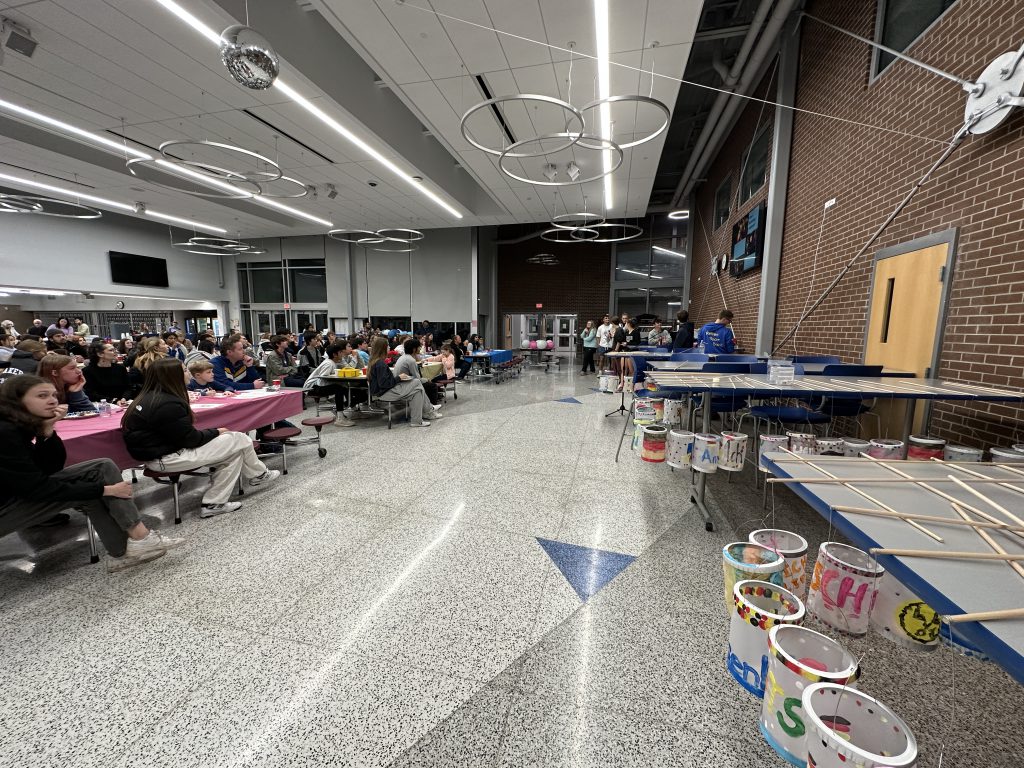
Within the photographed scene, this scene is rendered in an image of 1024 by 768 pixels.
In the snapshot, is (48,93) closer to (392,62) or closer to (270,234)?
(392,62)

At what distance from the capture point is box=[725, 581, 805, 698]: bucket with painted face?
1108 mm

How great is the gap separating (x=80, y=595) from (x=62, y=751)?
3.70 ft

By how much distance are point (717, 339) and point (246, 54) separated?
6227 millimetres

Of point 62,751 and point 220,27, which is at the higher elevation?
point 220,27

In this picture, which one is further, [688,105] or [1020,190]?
[688,105]

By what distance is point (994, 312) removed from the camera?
289cm

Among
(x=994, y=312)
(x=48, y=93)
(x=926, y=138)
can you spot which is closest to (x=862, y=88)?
(x=926, y=138)

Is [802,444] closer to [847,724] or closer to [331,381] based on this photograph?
[847,724]

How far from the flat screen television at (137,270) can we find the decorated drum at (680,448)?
17750mm

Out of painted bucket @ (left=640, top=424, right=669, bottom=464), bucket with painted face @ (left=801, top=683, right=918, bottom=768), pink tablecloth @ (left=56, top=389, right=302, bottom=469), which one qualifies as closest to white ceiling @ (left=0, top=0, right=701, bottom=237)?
pink tablecloth @ (left=56, top=389, right=302, bottom=469)

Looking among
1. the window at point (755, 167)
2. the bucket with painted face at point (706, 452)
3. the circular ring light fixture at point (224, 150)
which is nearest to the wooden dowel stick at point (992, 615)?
the bucket with painted face at point (706, 452)

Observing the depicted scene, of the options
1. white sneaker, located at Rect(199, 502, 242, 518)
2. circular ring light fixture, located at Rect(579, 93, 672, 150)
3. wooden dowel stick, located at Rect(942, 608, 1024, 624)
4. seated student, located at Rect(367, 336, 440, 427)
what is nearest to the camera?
wooden dowel stick, located at Rect(942, 608, 1024, 624)

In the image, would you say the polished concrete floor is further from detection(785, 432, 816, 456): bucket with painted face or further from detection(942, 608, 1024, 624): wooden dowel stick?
detection(785, 432, 816, 456): bucket with painted face

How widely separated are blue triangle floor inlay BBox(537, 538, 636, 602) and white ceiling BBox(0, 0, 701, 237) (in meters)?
5.39
